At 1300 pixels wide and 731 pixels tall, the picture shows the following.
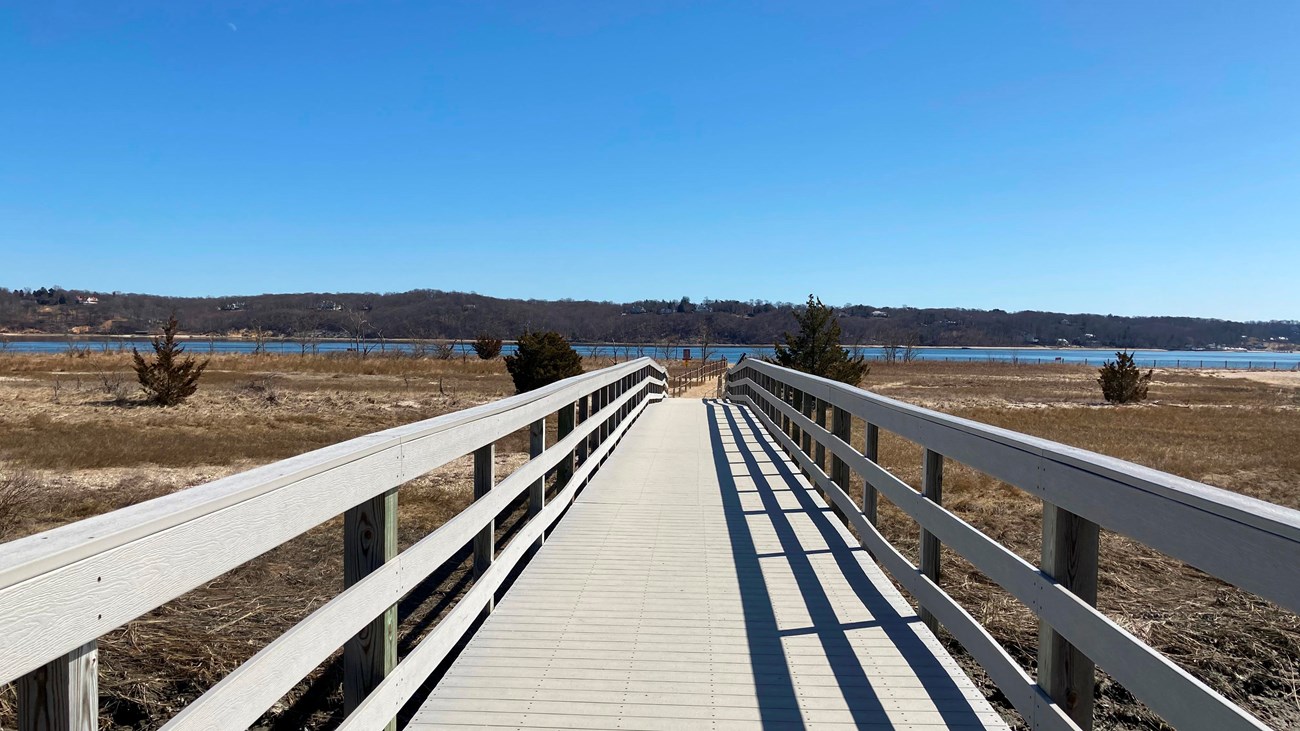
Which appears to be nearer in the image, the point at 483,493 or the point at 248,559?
the point at 248,559

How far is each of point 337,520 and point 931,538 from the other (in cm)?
626

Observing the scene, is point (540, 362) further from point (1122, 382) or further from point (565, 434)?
point (1122, 382)

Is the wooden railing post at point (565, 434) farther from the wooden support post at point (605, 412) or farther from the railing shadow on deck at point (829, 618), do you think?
the wooden support post at point (605, 412)

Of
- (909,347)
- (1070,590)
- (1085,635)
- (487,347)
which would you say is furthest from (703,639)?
(909,347)

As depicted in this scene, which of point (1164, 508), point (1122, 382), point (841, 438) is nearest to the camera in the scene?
point (1164, 508)

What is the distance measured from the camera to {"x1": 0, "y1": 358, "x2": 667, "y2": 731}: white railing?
4.32 ft

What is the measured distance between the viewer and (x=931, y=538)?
406cm

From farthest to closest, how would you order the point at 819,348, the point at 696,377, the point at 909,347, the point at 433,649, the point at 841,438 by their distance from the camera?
the point at 909,347
the point at 696,377
the point at 819,348
the point at 841,438
the point at 433,649

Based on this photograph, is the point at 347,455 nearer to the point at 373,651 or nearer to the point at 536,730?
the point at 373,651

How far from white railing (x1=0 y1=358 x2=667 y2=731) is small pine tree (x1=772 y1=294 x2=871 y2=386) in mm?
18508

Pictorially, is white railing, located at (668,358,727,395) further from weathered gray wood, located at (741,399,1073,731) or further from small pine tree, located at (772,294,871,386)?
weathered gray wood, located at (741,399,1073,731)

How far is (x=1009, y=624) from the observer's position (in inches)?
208

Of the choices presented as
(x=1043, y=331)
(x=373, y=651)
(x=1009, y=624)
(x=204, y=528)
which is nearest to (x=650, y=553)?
(x=1009, y=624)

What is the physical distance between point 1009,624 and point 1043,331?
20492 cm
